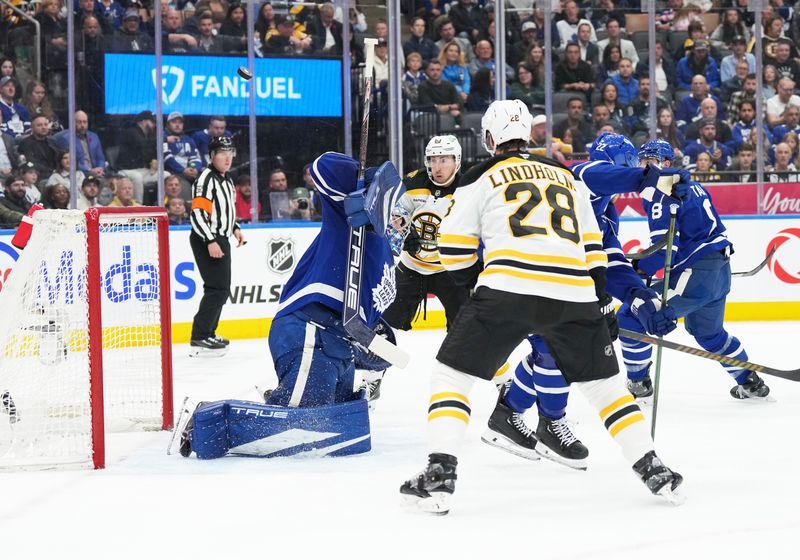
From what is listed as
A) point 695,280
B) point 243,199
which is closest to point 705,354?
point 695,280

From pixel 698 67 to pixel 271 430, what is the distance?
577cm

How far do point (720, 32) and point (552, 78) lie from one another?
146 cm

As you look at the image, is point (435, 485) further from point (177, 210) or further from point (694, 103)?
point (694, 103)

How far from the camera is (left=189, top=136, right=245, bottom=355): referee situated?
246 inches

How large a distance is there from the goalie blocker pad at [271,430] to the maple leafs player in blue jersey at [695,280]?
155 centimetres

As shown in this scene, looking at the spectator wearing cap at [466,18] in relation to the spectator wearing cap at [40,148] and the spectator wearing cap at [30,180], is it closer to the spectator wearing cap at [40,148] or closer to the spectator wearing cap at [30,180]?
the spectator wearing cap at [40,148]

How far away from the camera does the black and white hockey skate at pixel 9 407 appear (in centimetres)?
353

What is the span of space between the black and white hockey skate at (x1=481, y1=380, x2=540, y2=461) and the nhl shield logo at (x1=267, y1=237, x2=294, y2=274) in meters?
3.73

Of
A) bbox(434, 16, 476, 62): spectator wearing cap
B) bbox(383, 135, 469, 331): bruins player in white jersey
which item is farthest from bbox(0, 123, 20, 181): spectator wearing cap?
bbox(383, 135, 469, 331): bruins player in white jersey

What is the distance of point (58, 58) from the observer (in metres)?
6.93

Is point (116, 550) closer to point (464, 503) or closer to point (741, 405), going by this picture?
point (464, 503)

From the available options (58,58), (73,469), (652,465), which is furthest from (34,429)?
(58,58)

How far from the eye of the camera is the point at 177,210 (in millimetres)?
7059

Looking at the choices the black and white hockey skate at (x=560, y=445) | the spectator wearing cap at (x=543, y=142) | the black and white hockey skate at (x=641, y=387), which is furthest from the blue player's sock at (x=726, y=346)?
the spectator wearing cap at (x=543, y=142)
